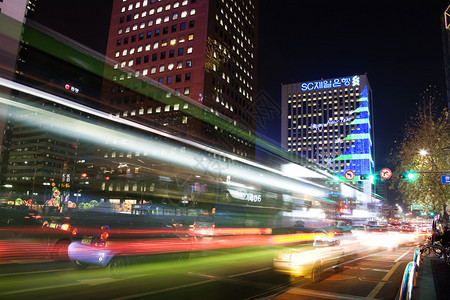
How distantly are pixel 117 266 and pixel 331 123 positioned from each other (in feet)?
513

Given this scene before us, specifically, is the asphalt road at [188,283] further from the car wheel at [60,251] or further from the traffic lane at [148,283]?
the car wheel at [60,251]

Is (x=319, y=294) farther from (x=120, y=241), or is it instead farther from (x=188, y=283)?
(x=120, y=241)

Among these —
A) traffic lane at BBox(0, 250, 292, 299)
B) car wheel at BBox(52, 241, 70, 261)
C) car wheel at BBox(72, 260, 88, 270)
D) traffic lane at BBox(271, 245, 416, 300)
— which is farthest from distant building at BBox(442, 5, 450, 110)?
car wheel at BBox(52, 241, 70, 261)

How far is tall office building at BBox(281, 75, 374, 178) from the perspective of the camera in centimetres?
14912

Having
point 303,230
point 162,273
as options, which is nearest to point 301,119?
point 303,230

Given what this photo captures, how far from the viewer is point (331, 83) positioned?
159 m

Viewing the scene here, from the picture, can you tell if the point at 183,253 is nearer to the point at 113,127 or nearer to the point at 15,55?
the point at 113,127

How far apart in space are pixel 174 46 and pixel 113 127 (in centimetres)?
6928

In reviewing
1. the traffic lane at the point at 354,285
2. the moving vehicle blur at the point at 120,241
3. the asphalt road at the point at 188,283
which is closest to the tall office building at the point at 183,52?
the moving vehicle blur at the point at 120,241

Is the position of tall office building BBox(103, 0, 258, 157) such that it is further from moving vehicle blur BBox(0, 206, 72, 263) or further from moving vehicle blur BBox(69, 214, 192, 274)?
moving vehicle blur BBox(69, 214, 192, 274)

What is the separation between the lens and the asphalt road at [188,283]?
25.8 feet

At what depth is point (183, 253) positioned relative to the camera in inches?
483

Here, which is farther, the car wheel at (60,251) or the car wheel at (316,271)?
the car wheel at (60,251)

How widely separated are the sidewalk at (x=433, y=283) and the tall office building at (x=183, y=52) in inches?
2231
